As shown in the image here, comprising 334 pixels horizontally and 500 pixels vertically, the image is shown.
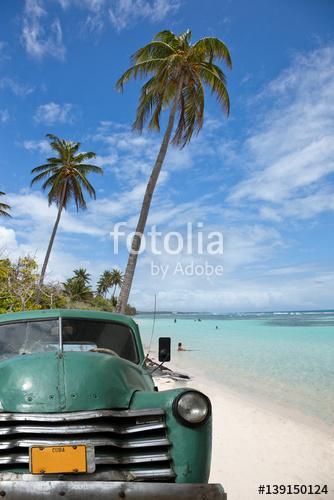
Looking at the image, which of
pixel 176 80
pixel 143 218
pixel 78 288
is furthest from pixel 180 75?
pixel 78 288

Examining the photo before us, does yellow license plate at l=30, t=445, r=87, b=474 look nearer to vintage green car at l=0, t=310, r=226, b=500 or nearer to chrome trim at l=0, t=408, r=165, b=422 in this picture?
vintage green car at l=0, t=310, r=226, b=500

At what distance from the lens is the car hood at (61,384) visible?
2568 millimetres

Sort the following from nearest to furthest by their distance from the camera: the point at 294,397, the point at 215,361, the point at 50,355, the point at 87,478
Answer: the point at 87,478 → the point at 50,355 → the point at 294,397 → the point at 215,361

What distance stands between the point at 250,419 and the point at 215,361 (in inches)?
457

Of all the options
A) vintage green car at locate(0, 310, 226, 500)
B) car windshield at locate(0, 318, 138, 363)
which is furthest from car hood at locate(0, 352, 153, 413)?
car windshield at locate(0, 318, 138, 363)

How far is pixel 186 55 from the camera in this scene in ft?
50.8

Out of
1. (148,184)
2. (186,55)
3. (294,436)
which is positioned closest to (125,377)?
(294,436)

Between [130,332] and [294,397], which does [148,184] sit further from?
[130,332]

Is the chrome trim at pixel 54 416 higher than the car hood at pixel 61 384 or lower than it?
lower

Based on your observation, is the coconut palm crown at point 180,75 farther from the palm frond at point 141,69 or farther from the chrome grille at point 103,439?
the chrome grille at point 103,439

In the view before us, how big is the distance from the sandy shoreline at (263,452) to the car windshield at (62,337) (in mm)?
2509

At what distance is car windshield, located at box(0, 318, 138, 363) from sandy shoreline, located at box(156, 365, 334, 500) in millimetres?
2509

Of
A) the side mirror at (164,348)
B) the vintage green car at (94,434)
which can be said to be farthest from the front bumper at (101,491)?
the side mirror at (164,348)

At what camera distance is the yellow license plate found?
2.40 meters
